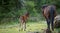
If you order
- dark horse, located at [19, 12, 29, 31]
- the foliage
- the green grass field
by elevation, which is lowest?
the green grass field

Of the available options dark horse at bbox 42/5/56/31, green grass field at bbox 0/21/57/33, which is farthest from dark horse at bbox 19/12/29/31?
dark horse at bbox 42/5/56/31

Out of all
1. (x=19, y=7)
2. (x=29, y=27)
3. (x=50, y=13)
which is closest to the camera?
(x=50, y=13)

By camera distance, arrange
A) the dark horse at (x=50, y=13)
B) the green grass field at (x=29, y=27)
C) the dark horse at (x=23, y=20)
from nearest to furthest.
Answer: the dark horse at (x=50, y=13), the green grass field at (x=29, y=27), the dark horse at (x=23, y=20)

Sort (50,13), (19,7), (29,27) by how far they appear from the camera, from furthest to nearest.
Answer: (19,7), (29,27), (50,13)

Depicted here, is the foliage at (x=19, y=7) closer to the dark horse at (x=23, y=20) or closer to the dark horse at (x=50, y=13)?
the dark horse at (x=23, y=20)

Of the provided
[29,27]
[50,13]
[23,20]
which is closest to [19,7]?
[23,20]

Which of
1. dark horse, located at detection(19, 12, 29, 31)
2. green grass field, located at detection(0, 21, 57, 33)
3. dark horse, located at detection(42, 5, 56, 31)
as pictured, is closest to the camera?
dark horse, located at detection(42, 5, 56, 31)

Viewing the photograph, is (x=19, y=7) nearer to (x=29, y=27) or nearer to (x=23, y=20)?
(x=23, y=20)

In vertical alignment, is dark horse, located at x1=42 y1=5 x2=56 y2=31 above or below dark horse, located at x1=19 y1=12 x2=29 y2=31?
above

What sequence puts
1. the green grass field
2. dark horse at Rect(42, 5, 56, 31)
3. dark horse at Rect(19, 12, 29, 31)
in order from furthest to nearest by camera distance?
dark horse at Rect(19, 12, 29, 31) < the green grass field < dark horse at Rect(42, 5, 56, 31)

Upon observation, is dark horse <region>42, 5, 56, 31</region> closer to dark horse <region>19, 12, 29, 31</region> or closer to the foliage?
the foliage

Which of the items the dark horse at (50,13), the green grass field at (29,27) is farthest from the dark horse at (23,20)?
the dark horse at (50,13)

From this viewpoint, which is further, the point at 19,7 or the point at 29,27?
the point at 19,7

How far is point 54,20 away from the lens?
302 centimetres
